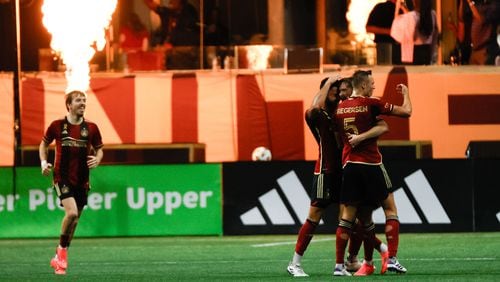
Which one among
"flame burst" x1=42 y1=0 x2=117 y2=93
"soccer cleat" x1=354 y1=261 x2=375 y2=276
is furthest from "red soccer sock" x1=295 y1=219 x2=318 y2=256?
"flame burst" x1=42 y1=0 x2=117 y2=93

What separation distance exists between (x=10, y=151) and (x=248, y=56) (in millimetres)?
4438

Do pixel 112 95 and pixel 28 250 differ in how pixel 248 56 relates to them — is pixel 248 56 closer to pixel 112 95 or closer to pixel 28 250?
pixel 112 95

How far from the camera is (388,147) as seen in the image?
77.4 feet

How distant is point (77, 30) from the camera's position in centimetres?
2461

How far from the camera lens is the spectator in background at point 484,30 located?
947 inches

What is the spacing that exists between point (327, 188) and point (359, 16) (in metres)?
10.9

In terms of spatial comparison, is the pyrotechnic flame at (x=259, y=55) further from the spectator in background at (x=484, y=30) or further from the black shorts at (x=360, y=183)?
the black shorts at (x=360, y=183)

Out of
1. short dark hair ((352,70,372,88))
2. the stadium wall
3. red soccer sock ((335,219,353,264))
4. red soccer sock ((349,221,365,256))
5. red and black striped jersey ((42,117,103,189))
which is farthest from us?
the stadium wall

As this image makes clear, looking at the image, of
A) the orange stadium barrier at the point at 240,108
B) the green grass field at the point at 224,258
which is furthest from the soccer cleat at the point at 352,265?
the orange stadium barrier at the point at 240,108

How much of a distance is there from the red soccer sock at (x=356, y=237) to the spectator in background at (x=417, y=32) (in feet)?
33.4

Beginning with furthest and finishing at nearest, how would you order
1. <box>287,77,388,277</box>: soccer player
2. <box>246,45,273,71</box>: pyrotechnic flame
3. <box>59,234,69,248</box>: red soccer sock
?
1. <box>246,45,273,71</box>: pyrotechnic flame
2. <box>59,234,69,248</box>: red soccer sock
3. <box>287,77,388,277</box>: soccer player

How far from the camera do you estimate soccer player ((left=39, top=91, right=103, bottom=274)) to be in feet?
51.9

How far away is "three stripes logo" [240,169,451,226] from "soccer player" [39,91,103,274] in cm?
548

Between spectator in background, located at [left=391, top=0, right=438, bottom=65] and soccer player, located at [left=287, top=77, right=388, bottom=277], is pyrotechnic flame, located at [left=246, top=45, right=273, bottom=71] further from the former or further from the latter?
soccer player, located at [left=287, top=77, right=388, bottom=277]
